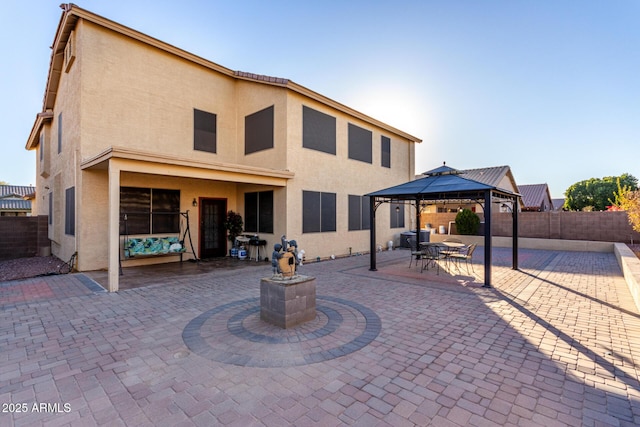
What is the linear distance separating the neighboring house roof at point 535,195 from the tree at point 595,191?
6209 millimetres

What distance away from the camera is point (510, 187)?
2306 centimetres

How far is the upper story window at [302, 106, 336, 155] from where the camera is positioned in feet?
32.2

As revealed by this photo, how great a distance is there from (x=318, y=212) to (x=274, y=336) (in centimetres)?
658

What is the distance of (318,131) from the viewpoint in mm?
10273

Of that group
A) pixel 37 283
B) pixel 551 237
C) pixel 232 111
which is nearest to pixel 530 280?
pixel 551 237

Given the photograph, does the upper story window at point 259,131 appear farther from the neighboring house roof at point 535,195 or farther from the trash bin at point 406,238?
the neighboring house roof at point 535,195

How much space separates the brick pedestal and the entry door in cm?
648

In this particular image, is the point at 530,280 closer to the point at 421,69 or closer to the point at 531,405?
the point at 531,405

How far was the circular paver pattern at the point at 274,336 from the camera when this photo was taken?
3.26 metres

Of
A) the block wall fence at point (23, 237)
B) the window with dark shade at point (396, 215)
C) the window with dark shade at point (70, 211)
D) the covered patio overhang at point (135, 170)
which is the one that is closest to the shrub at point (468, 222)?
the window with dark shade at point (396, 215)

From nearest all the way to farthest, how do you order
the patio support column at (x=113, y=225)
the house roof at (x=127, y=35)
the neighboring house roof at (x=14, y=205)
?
the patio support column at (x=113, y=225), the house roof at (x=127, y=35), the neighboring house roof at (x=14, y=205)

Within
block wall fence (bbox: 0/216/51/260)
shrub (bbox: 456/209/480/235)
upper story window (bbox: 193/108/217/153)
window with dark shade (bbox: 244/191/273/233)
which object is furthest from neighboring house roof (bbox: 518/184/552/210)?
block wall fence (bbox: 0/216/51/260)

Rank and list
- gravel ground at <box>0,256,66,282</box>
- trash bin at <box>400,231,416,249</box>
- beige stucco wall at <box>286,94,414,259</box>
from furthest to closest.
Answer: trash bin at <box>400,231,416,249</box> → beige stucco wall at <box>286,94,414,259</box> → gravel ground at <box>0,256,66,282</box>

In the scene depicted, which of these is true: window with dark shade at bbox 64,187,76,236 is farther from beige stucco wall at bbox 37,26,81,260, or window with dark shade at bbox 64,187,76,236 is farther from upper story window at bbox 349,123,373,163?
upper story window at bbox 349,123,373,163
